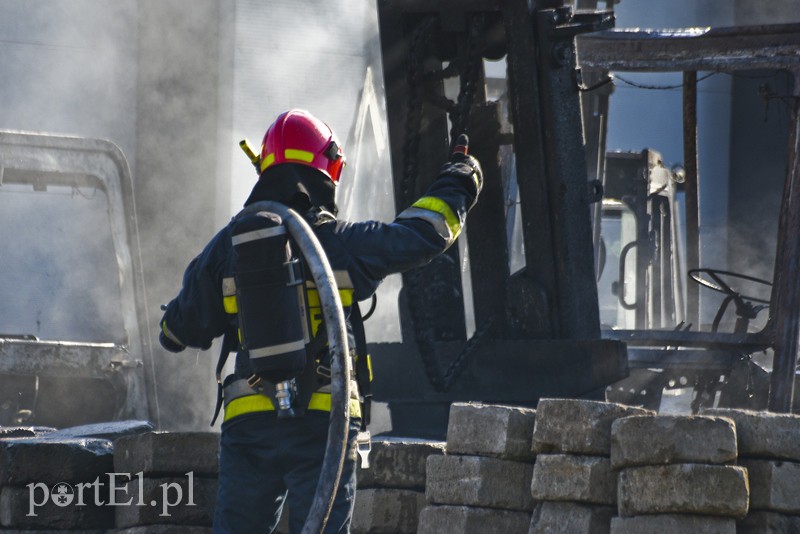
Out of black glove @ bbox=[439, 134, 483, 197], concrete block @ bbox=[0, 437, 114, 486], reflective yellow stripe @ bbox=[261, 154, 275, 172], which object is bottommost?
concrete block @ bbox=[0, 437, 114, 486]

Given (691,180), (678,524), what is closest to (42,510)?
(678,524)

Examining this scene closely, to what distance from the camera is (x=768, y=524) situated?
165 inches

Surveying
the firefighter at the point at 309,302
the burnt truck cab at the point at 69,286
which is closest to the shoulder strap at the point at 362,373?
the firefighter at the point at 309,302

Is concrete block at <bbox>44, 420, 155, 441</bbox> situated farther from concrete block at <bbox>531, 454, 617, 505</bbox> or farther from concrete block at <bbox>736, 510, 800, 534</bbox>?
concrete block at <bbox>736, 510, 800, 534</bbox>

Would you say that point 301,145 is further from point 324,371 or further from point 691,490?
point 691,490

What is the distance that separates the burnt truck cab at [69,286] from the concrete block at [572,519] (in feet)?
9.73

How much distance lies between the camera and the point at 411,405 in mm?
6145

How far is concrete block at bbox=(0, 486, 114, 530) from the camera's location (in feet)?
16.9

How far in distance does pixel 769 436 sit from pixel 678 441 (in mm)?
342

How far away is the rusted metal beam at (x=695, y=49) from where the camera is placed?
26.4 ft

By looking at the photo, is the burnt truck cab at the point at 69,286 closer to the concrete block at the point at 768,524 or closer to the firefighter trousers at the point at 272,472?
the firefighter trousers at the point at 272,472

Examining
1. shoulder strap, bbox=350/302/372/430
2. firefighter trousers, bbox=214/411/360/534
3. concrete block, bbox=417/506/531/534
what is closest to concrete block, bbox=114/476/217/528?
concrete block, bbox=417/506/531/534

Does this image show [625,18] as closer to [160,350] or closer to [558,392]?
[160,350]

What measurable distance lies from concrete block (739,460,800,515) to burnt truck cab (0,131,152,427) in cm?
358
